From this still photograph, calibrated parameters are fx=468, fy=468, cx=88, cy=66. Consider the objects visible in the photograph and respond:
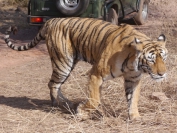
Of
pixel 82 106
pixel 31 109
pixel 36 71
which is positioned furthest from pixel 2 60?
pixel 82 106

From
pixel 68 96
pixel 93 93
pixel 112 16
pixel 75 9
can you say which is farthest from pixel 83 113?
pixel 112 16

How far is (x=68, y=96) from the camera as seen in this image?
6.97 m

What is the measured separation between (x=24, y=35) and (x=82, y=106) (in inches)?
258

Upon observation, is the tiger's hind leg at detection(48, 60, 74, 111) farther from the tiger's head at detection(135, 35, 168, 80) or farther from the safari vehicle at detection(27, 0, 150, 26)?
the safari vehicle at detection(27, 0, 150, 26)

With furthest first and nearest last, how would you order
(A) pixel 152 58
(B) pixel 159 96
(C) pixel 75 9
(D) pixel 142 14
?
(D) pixel 142 14 < (C) pixel 75 9 < (B) pixel 159 96 < (A) pixel 152 58

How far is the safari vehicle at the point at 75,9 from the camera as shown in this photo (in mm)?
10367

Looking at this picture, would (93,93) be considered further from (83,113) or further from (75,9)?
(75,9)

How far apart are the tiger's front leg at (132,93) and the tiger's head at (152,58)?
40 cm

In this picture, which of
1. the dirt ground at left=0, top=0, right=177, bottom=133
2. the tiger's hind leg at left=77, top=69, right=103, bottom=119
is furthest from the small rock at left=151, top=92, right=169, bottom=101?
the tiger's hind leg at left=77, top=69, right=103, bottom=119

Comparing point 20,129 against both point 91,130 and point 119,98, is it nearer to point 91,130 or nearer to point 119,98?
point 91,130

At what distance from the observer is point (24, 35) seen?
39.1 feet

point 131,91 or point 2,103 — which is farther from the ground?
point 131,91

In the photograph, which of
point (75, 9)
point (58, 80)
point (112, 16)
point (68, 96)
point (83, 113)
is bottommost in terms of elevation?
point (68, 96)

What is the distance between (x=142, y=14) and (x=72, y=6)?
13.3 feet
